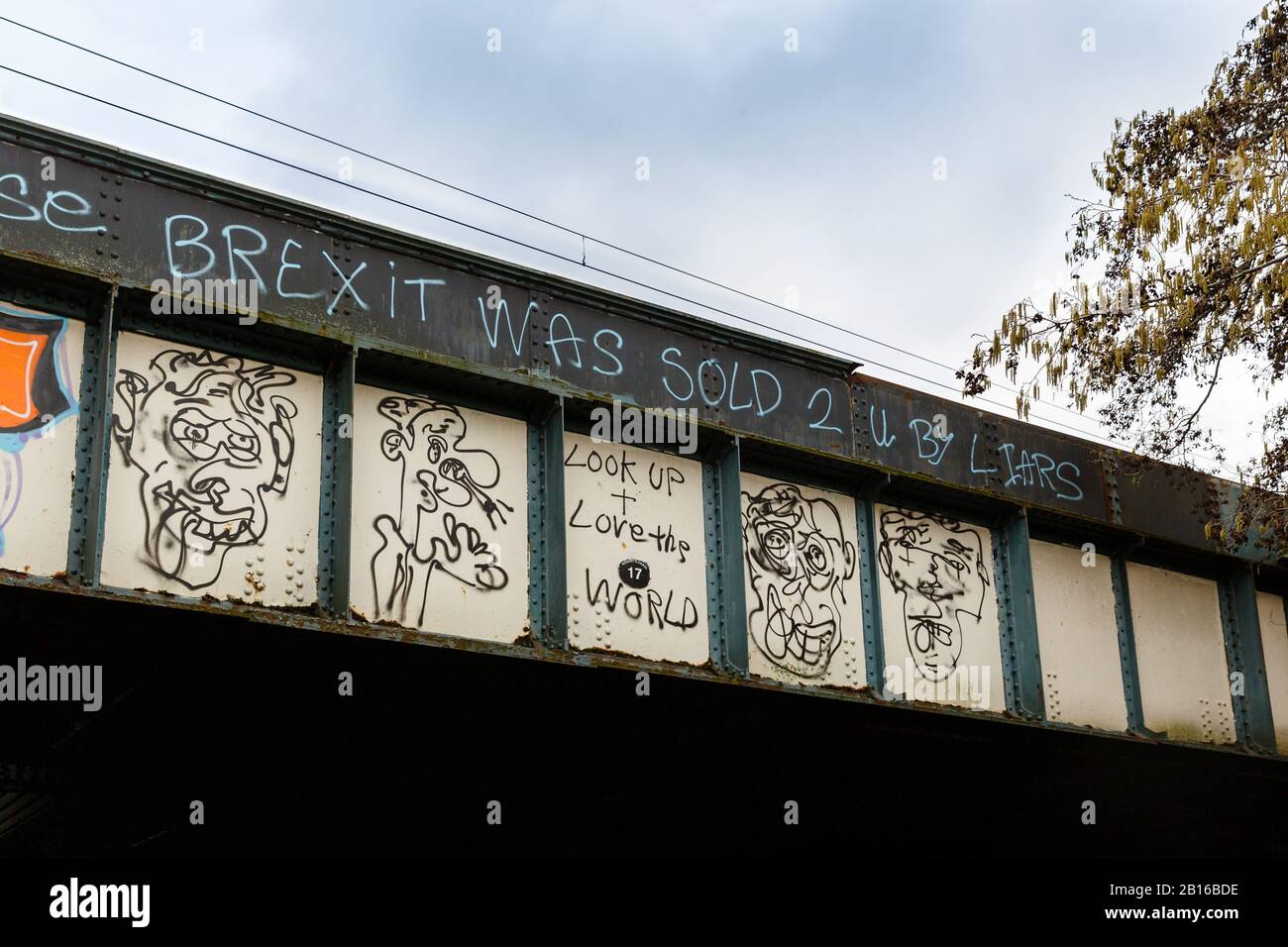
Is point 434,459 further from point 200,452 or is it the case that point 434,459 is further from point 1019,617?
point 1019,617

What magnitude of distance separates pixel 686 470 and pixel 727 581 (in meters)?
1.09

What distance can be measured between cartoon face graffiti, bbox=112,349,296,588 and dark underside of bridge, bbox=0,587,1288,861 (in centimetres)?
75

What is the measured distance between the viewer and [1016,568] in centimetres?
1475

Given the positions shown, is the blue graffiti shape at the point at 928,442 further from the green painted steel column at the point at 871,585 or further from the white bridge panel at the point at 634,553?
the white bridge panel at the point at 634,553

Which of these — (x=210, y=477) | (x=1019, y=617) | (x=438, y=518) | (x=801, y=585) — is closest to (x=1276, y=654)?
(x=1019, y=617)

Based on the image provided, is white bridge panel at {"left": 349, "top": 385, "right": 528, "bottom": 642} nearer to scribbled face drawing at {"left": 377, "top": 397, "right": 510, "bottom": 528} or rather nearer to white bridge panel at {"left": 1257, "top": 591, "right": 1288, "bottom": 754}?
scribbled face drawing at {"left": 377, "top": 397, "right": 510, "bottom": 528}

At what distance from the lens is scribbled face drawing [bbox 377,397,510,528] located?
1111 centimetres

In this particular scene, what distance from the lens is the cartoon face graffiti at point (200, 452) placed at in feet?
32.3

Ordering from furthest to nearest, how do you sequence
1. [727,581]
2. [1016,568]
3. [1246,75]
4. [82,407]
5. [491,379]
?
1. [1016,568]
2. [1246,75]
3. [727,581]
4. [491,379]
5. [82,407]

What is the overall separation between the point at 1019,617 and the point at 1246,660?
146 inches

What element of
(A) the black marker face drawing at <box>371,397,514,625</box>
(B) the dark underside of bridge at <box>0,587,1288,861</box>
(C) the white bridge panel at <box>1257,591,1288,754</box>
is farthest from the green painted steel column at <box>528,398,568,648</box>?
(C) the white bridge panel at <box>1257,591,1288,754</box>
